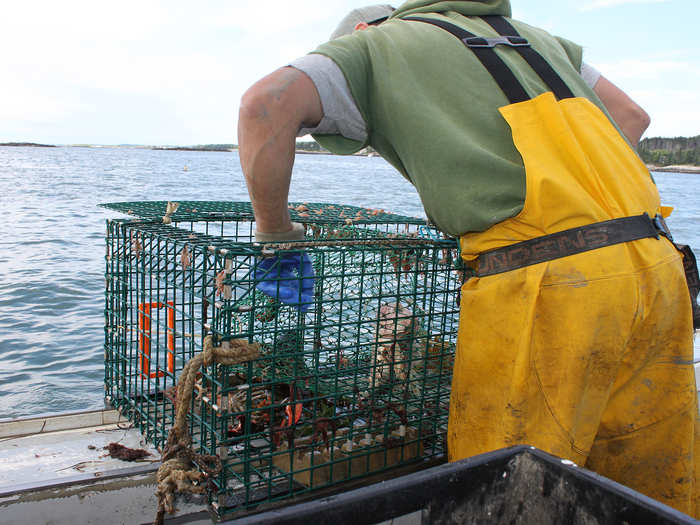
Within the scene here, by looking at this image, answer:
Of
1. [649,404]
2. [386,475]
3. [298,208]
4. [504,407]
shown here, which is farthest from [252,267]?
[298,208]

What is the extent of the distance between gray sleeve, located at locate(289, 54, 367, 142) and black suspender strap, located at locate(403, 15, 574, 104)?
39cm

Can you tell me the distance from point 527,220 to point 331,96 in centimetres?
68

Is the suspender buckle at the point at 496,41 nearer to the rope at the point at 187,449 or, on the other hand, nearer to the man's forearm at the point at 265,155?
the man's forearm at the point at 265,155

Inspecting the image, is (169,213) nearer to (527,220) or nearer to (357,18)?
(357,18)

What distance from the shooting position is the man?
1651 millimetres

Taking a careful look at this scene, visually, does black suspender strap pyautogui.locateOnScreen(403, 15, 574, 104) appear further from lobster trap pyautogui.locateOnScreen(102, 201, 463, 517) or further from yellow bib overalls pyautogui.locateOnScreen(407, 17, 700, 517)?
lobster trap pyautogui.locateOnScreen(102, 201, 463, 517)

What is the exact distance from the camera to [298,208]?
3523 millimetres

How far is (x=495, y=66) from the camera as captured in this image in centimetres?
176

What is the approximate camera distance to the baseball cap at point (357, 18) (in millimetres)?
2270

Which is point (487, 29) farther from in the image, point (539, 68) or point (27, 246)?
point (27, 246)

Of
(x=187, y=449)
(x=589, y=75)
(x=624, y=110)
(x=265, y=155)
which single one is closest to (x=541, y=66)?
(x=589, y=75)

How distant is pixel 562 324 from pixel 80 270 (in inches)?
430

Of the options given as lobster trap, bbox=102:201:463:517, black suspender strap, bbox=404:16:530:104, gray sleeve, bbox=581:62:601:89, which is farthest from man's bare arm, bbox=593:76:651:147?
lobster trap, bbox=102:201:463:517

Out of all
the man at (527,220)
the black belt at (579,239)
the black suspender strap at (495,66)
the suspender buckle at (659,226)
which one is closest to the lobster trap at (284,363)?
the man at (527,220)
